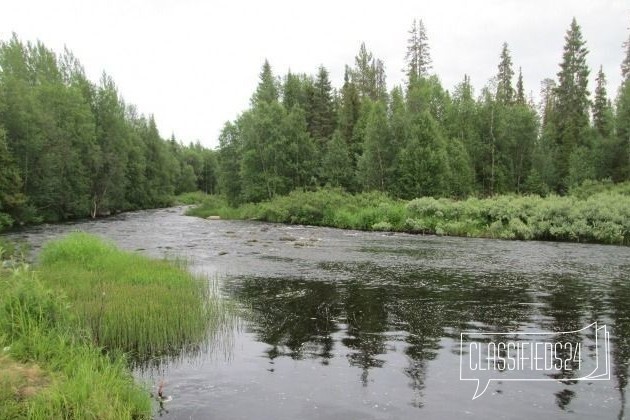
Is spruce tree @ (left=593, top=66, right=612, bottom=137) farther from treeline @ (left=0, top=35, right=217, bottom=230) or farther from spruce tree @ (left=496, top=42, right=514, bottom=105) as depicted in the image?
treeline @ (left=0, top=35, right=217, bottom=230)

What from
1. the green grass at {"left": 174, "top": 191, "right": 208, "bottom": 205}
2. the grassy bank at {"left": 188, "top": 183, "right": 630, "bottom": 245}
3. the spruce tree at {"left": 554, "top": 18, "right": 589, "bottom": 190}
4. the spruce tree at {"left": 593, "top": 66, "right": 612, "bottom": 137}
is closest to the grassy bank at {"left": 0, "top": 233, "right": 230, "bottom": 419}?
the grassy bank at {"left": 188, "top": 183, "right": 630, "bottom": 245}

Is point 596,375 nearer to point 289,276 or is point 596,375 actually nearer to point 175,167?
→ point 289,276

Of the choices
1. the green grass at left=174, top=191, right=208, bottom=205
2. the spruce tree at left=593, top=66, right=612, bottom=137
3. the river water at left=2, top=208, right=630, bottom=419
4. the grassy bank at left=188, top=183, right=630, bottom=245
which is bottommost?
the river water at left=2, top=208, right=630, bottom=419

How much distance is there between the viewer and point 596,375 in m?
8.88

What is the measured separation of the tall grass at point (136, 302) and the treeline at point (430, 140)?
41.0 m

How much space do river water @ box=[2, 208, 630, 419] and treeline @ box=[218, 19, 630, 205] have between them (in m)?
34.3

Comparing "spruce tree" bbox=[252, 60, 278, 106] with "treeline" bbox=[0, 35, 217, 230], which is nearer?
"treeline" bbox=[0, 35, 217, 230]

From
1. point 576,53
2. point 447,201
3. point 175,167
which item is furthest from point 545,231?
point 175,167

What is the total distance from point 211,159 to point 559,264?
124 metres

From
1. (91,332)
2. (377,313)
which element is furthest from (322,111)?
(91,332)

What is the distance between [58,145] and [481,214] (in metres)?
42.4

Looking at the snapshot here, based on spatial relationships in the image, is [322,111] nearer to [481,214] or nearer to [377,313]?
[481,214]

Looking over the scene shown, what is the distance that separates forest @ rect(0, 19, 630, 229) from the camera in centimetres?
4797

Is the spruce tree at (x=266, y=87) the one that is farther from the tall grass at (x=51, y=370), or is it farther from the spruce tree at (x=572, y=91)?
the tall grass at (x=51, y=370)
